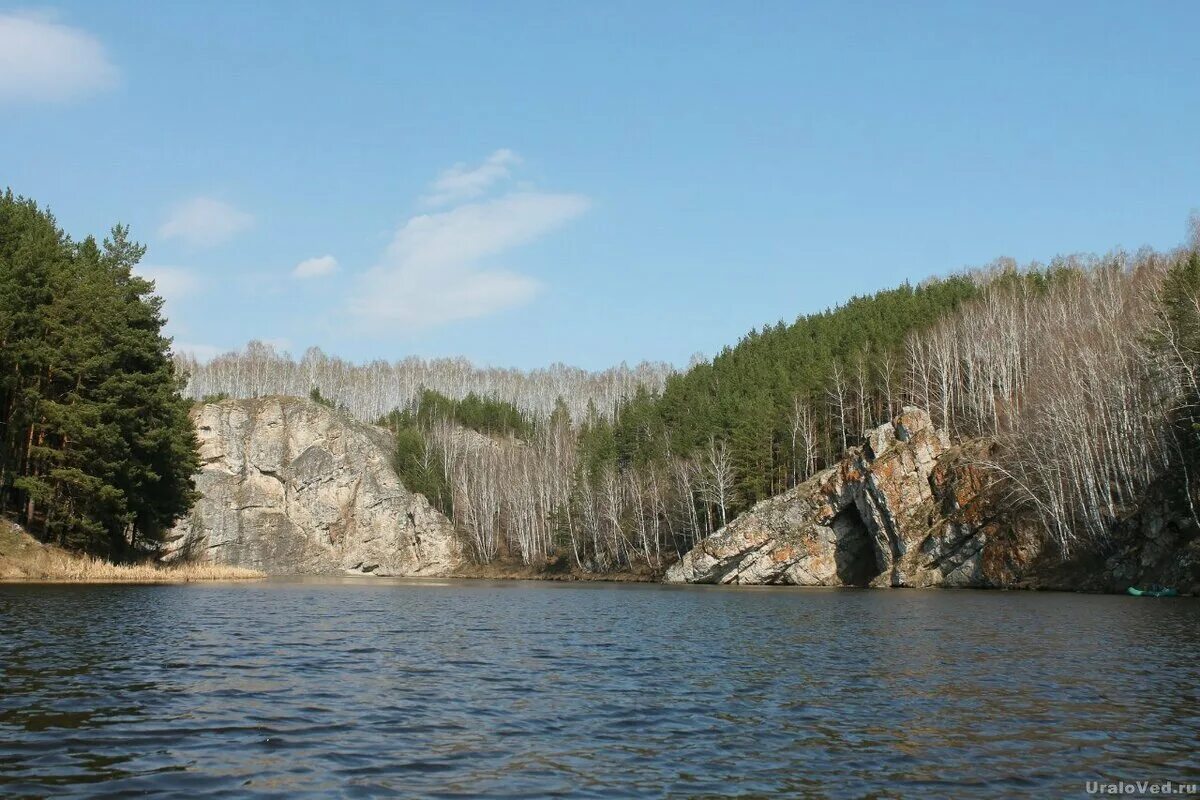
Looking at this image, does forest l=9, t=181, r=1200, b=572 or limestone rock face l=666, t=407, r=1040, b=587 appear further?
limestone rock face l=666, t=407, r=1040, b=587

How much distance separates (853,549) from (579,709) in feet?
258

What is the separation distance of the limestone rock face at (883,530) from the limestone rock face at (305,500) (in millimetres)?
64225

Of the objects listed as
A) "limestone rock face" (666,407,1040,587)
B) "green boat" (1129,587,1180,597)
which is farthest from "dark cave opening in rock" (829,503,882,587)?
"green boat" (1129,587,1180,597)

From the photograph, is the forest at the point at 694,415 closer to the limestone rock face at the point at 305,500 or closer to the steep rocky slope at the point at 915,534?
the steep rocky slope at the point at 915,534

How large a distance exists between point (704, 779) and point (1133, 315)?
262 ft

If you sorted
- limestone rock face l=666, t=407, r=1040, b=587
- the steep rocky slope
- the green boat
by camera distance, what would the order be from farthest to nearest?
limestone rock face l=666, t=407, r=1040, b=587, the steep rocky slope, the green boat

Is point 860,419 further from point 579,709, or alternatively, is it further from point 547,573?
point 579,709

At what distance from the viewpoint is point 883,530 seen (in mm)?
84000

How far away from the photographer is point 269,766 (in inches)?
492

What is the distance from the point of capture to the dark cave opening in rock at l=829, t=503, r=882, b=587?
89.8m

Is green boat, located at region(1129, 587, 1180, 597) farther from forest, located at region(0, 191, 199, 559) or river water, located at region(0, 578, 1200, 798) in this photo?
forest, located at region(0, 191, 199, 559)

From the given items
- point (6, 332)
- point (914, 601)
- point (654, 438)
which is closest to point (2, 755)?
point (6, 332)

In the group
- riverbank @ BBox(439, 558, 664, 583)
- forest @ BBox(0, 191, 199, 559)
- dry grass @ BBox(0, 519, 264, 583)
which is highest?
forest @ BBox(0, 191, 199, 559)

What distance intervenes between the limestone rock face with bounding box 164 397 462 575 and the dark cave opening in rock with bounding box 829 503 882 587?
71618 mm
